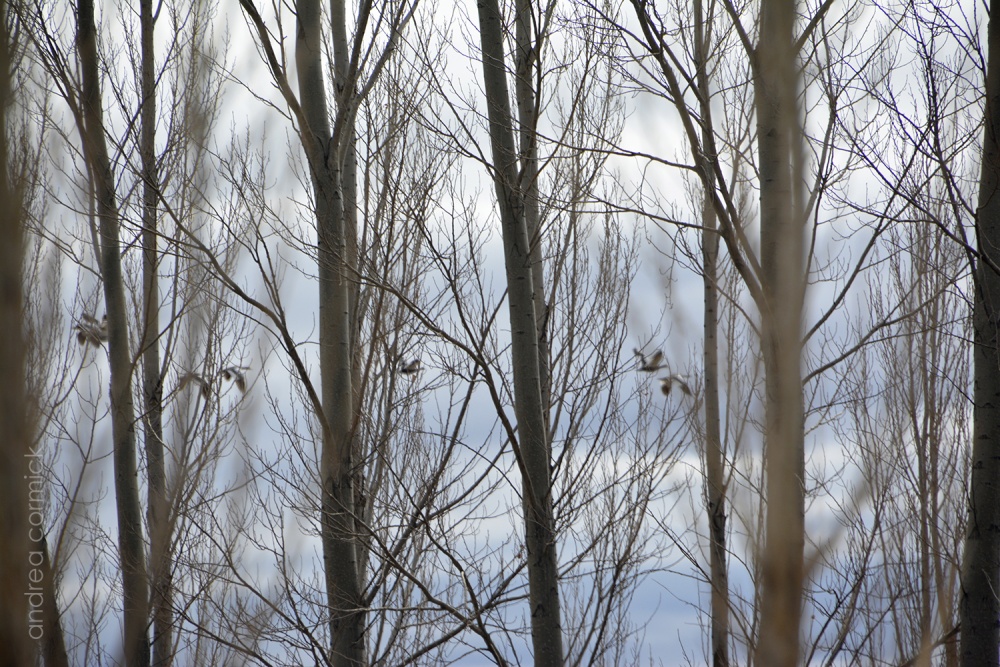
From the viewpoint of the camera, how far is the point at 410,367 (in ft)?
14.5

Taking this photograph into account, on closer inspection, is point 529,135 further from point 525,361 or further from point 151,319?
point 151,319

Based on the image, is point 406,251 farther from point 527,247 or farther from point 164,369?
point 164,369

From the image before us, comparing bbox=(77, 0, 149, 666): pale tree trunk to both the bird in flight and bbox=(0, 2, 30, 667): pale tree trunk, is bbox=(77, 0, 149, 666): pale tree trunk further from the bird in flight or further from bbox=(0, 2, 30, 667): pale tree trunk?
bbox=(0, 2, 30, 667): pale tree trunk

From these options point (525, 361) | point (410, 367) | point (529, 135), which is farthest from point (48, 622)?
point (410, 367)

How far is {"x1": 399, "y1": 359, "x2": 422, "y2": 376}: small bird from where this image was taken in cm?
440

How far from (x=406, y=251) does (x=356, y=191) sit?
482mm

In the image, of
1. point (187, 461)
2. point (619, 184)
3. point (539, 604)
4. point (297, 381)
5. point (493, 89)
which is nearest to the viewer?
point (539, 604)

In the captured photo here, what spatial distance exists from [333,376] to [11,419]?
2973 mm

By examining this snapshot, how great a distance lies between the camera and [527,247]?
336cm

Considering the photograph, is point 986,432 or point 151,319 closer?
point 986,432

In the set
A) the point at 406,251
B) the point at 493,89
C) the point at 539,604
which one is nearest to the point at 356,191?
the point at 406,251

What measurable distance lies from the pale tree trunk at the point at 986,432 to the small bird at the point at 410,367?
2540mm

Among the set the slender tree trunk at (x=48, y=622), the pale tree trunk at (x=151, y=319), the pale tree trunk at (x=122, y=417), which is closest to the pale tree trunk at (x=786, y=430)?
the slender tree trunk at (x=48, y=622)

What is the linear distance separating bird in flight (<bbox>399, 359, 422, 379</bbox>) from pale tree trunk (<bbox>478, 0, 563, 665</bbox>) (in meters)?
1.18
